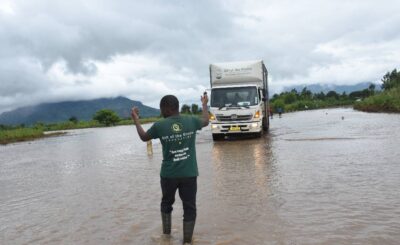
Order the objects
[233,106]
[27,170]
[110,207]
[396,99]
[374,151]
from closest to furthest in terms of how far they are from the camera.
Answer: [110,207], [374,151], [27,170], [233,106], [396,99]

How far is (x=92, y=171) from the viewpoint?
1355cm

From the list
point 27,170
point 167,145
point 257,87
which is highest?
point 257,87

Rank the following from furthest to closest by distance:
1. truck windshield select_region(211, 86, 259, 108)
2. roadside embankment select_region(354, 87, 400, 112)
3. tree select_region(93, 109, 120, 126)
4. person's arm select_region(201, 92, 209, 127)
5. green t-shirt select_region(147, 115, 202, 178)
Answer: tree select_region(93, 109, 120, 126)
roadside embankment select_region(354, 87, 400, 112)
truck windshield select_region(211, 86, 259, 108)
person's arm select_region(201, 92, 209, 127)
green t-shirt select_region(147, 115, 202, 178)

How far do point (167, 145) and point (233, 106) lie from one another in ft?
46.4

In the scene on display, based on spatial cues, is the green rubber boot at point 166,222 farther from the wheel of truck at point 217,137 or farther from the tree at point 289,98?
the tree at point 289,98

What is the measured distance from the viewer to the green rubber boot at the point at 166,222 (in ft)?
18.5

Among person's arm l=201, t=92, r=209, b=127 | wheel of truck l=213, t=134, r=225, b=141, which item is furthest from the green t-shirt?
wheel of truck l=213, t=134, r=225, b=141

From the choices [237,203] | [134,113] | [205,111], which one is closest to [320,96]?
[237,203]

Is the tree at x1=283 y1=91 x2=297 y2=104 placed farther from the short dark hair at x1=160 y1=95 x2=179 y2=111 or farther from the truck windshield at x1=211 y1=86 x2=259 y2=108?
the short dark hair at x1=160 y1=95 x2=179 y2=111

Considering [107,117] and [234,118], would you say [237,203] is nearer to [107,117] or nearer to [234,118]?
[234,118]

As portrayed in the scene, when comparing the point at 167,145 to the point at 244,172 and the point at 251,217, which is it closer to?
the point at 251,217

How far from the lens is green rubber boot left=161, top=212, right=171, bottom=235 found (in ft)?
18.5

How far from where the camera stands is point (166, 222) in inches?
224

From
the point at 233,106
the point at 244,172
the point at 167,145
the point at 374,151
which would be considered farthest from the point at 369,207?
the point at 233,106
